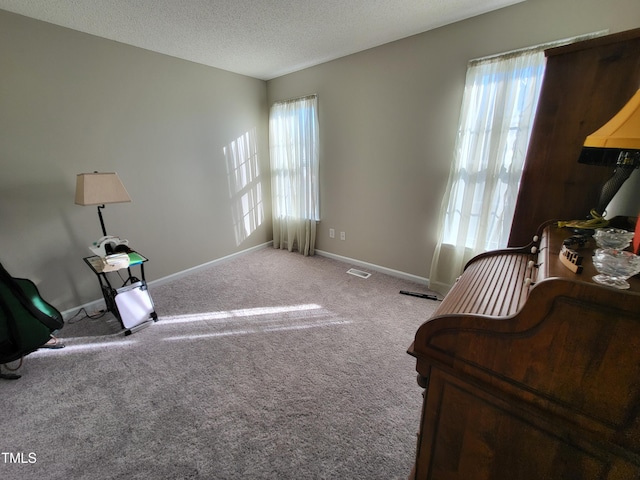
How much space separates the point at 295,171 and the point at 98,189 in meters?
2.21

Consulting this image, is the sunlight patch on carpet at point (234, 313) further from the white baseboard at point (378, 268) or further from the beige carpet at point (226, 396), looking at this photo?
the white baseboard at point (378, 268)

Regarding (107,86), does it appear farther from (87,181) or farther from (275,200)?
(275,200)

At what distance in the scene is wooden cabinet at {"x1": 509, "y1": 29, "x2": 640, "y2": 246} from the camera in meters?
1.12

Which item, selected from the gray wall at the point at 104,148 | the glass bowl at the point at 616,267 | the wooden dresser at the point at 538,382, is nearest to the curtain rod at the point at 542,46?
the wooden dresser at the point at 538,382

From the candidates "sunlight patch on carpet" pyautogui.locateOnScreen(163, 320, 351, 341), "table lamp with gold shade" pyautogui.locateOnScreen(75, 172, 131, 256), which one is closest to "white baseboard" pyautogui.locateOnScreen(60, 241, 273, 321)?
"table lamp with gold shade" pyautogui.locateOnScreen(75, 172, 131, 256)

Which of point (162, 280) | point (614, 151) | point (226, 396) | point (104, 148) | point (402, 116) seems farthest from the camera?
point (162, 280)

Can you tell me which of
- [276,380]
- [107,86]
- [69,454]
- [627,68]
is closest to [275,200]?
[107,86]

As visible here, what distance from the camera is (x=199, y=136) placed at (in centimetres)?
306

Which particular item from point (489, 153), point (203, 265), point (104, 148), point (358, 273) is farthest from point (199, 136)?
point (489, 153)

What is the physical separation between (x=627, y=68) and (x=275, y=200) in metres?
3.54

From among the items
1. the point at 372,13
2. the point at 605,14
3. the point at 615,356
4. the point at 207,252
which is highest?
the point at 372,13

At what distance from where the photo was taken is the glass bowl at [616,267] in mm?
623

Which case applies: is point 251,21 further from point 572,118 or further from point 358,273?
point 358,273

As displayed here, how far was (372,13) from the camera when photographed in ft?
6.62
